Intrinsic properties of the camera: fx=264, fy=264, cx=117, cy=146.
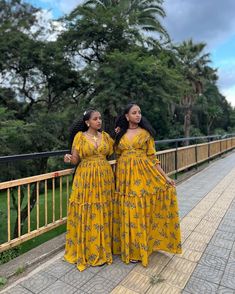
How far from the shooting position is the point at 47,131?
29.8 feet

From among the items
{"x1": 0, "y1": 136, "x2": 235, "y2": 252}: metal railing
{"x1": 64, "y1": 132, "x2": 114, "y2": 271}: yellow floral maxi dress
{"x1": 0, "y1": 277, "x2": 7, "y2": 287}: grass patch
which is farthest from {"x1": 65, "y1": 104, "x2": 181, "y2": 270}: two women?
{"x1": 0, "y1": 277, "x2": 7, "y2": 287}: grass patch

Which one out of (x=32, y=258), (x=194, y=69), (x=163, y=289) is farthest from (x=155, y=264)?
(x=194, y=69)

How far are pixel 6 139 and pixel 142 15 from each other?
8462mm

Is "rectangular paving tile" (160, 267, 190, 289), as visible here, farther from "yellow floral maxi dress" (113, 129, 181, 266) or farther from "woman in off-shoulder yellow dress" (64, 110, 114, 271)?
"woman in off-shoulder yellow dress" (64, 110, 114, 271)

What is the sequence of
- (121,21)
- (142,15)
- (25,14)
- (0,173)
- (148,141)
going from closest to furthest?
(148,141), (0,173), (121,21), (142,15), (25,14)

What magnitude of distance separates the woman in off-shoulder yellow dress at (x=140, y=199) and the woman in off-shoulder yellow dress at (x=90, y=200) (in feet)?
0.44

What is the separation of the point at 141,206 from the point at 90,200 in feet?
1.51

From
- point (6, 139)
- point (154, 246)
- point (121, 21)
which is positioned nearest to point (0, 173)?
point (6, 139)

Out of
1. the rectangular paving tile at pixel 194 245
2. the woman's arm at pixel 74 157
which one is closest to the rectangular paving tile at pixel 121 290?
the rectangular paving tile at pixel 194 245

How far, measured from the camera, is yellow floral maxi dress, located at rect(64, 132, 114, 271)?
2.35 metres

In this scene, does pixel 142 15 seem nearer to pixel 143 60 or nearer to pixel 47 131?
pixel 143 60

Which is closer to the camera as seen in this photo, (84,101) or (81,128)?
(81,128)

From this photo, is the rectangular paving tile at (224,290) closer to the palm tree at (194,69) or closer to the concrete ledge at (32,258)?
the concrete ledge at (32,258)

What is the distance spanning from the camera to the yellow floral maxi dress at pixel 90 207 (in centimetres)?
235
